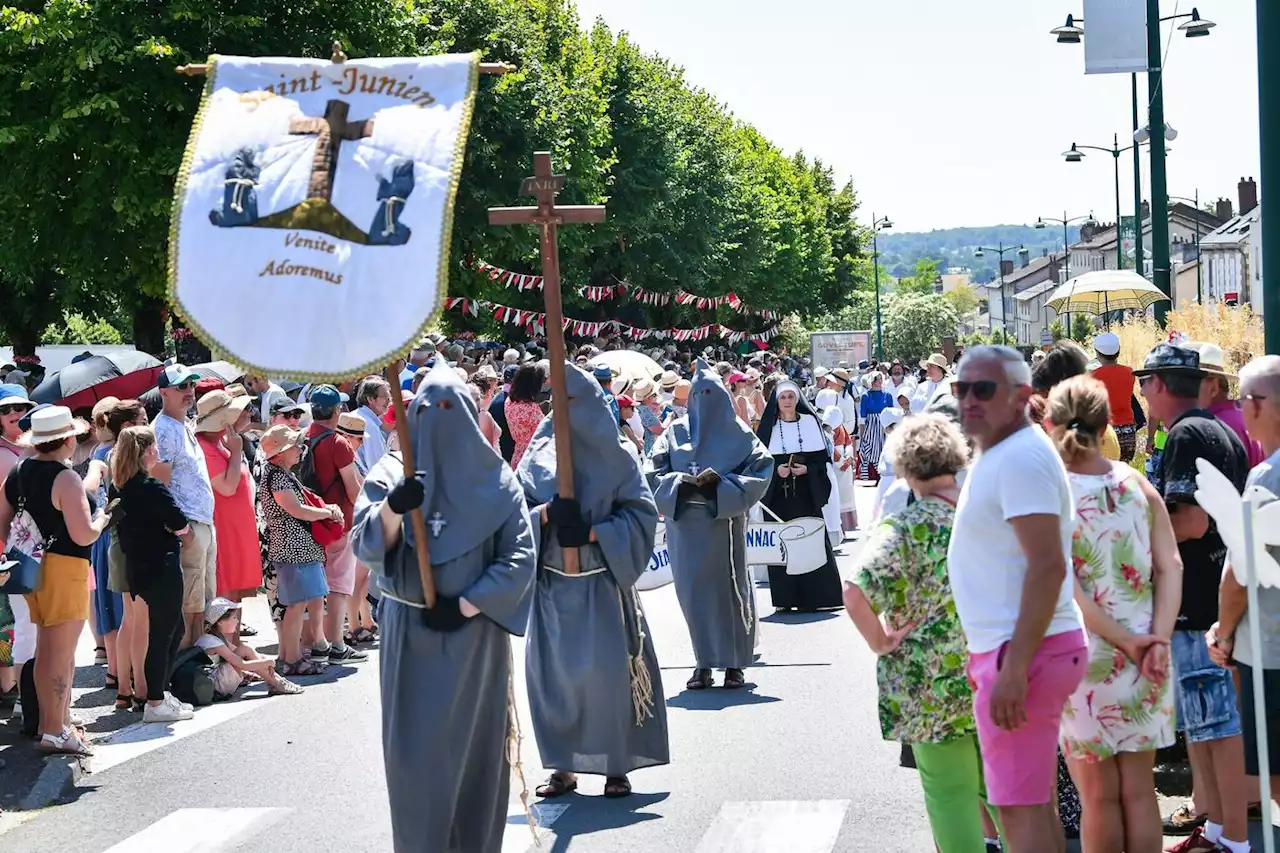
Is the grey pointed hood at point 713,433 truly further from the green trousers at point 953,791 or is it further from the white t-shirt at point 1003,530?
the white t-shirt at point 1003,530

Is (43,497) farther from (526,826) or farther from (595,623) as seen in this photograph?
(526,826)

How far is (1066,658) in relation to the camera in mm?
5262

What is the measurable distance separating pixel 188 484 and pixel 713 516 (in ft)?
10.9

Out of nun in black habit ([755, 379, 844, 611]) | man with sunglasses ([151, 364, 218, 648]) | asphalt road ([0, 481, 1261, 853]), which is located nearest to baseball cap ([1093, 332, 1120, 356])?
asphalt road ([0, 481, 1261, 853])

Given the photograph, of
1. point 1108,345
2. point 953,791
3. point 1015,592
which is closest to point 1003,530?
point 1015,592

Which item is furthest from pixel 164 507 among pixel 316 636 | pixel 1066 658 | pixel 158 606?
pixel 1066 658

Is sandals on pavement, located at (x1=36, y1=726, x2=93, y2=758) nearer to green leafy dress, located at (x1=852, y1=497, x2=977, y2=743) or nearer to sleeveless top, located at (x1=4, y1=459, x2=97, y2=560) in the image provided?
sleeveless top, located at (x1=4, y1=459, x2=97, y2=560)

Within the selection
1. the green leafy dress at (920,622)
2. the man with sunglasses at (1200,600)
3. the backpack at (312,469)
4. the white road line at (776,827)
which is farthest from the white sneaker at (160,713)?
the man with sunglasses at (1200,600)


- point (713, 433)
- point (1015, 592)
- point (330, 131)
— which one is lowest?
point (1015, 592)

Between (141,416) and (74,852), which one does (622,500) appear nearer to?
(74,852)

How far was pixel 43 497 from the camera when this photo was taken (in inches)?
367

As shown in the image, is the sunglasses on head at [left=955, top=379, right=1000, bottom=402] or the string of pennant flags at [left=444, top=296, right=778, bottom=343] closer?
the sunglasses on head at [left=955, top=379, right=1000, bottom=402]

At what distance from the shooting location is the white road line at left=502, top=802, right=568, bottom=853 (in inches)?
299

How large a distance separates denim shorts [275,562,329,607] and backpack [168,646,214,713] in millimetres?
868
